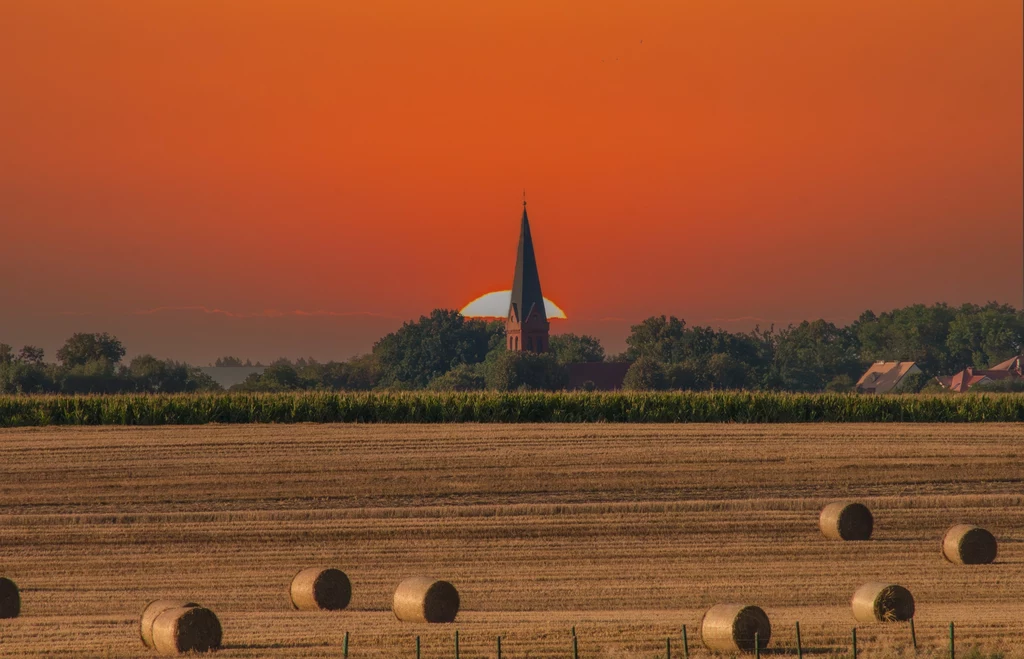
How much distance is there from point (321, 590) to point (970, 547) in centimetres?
1303

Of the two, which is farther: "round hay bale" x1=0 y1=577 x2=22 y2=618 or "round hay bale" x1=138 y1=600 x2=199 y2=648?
"round hay bale" x1=0 y1=577 x2=22 y2=618

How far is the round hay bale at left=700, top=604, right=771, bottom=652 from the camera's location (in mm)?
18500

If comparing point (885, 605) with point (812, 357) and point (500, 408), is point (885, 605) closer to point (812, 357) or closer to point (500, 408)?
point (500, 408)

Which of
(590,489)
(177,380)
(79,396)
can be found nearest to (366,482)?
(590,489)

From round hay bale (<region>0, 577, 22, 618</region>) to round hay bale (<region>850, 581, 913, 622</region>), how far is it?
44.4 ft

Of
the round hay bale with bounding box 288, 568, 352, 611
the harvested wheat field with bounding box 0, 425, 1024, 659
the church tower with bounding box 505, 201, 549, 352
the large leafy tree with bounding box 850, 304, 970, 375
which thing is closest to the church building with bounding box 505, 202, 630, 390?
the church tower with bounding box 505, 201, 549, 352

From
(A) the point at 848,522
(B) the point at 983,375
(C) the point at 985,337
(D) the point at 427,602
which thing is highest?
(C) the point at 985,337

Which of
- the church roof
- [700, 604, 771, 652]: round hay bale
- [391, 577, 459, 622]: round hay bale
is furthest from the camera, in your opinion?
the church roof

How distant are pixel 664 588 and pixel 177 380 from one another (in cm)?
6014

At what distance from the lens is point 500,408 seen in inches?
1772

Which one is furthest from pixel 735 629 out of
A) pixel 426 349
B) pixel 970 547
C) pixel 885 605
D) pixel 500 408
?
pixel 426 349

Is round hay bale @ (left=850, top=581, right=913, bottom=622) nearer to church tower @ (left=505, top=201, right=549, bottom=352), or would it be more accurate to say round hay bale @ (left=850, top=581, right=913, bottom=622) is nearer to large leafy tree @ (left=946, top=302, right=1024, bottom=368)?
church tower @ (left=505, top=201, right=549, bottom=352)

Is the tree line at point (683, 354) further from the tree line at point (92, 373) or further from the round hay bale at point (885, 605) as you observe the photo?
the round hay bale at point (885, 605)

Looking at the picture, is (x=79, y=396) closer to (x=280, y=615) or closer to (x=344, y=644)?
(x=280, y=615)
